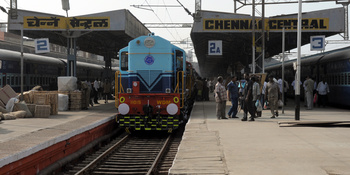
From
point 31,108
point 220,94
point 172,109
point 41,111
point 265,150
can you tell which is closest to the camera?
point 265,150

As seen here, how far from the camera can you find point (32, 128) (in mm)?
12773

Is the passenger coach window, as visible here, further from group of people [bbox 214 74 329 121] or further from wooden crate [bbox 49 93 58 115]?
wooden crate [bbox 49 93 58 115]

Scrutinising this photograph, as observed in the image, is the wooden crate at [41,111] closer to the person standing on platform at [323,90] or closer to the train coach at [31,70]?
the train coach at [31,70]

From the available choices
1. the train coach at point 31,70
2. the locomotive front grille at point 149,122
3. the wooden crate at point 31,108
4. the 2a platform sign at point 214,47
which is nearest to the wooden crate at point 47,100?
the wooden crate at point 31,108

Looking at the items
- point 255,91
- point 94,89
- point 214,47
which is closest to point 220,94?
point 255,91

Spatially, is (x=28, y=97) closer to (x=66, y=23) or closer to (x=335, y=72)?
(x=66, y=23)

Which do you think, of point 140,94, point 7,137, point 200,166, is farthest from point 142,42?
point 200,166

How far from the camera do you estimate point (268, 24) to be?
24453mm

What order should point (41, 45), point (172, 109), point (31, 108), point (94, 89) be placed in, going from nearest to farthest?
point (172, 109)
point (31, 108)
point (41, 45)
point (94, 89)

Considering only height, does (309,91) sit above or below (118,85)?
below

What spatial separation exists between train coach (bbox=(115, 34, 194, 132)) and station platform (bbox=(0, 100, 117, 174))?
1.39m

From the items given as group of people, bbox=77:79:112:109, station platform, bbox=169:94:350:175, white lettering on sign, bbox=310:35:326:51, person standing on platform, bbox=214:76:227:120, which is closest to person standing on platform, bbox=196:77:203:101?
group of people, bbox=77:79:112:109

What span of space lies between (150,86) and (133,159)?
3.69 m

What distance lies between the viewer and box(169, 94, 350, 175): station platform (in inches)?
270
